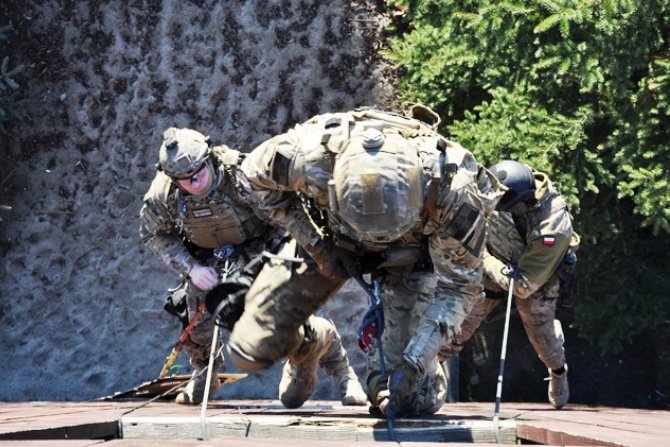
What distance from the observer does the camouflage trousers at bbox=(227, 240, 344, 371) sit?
267 inches

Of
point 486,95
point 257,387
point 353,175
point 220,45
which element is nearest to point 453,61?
point 486,95

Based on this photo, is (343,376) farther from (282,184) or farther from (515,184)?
(282,184)

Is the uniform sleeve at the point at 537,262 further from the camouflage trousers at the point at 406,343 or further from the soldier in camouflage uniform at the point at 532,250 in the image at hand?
the camouflage trousers at the point at 406,343

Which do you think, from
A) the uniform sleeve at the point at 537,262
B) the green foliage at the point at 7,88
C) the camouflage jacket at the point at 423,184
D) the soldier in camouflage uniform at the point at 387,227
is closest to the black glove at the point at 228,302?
the soldier in camouflage uniform at the point at 387,227

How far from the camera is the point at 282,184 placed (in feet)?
20.5

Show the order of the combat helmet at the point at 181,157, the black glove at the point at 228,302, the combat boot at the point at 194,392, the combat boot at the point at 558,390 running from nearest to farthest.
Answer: the black glove at the point at 228,302 → the combat helmet at the point at 181,157 → the combat boot at the point at 194,392 → the combat boot at the point at 558,390

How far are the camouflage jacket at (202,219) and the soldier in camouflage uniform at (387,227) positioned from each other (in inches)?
Result: 45.9

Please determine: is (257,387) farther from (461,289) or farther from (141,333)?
(461,289)

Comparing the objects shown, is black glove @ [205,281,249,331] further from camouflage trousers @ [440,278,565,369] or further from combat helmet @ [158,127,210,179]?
camouflage trousers @ [440,278,565,369]

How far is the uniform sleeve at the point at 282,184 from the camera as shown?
6.18 meters

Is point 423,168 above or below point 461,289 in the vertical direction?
above

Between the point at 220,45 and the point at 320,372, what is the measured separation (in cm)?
253

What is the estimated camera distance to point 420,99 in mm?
10508

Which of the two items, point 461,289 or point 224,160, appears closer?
point 461,289
